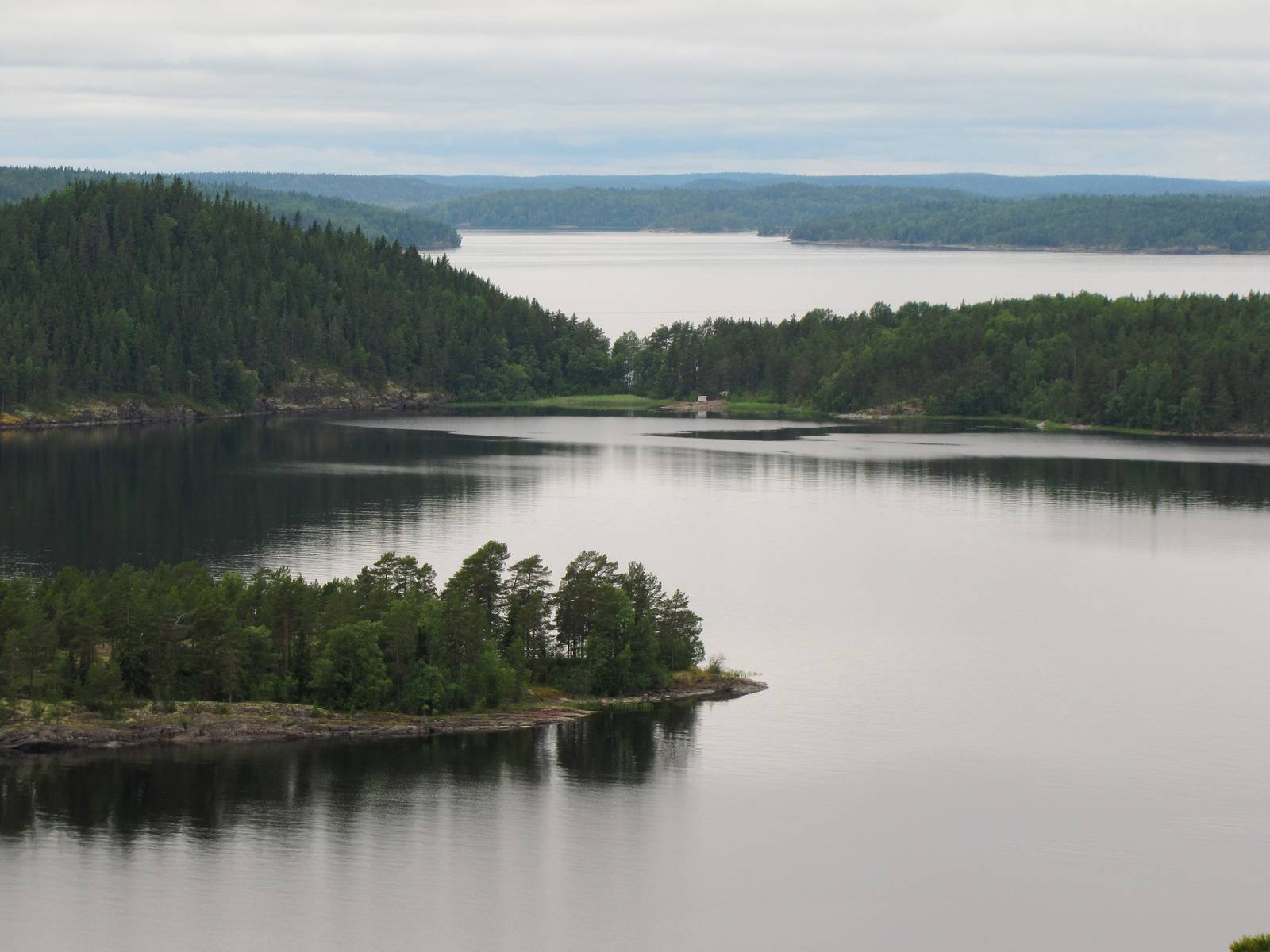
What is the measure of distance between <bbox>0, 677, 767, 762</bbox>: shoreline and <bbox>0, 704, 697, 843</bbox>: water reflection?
1.69 ft

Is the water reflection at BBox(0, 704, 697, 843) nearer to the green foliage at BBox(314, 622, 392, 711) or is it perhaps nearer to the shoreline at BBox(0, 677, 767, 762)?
the shoreline at BBox(0, 677, 767, 762)

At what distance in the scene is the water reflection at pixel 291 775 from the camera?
5931cm

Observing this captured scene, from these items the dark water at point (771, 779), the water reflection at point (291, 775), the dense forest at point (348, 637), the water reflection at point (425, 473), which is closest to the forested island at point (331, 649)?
the dense forest at point (348, 637)

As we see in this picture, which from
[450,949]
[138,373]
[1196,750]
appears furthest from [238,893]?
[138,373]

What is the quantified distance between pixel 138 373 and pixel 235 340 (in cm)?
1483

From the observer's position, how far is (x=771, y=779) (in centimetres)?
6494

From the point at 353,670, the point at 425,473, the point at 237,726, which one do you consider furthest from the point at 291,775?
the point at 425,473

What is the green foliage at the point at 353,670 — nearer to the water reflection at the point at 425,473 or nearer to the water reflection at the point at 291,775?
the water reflection at the point at 291,775

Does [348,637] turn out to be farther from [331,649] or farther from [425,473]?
[425,473]

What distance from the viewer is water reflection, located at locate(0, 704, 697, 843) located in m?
59.3

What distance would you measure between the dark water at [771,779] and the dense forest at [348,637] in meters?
2.98

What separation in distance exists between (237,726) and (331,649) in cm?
447

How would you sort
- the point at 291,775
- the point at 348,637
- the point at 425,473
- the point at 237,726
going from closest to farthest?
the point at 291,775 → the point at 237,726 → the point at 348,637 → the point at 425,473

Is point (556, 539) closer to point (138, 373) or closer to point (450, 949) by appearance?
point (450, 949)
